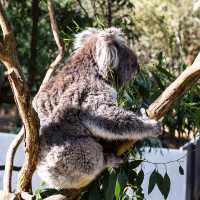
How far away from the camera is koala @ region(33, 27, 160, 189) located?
2.92m

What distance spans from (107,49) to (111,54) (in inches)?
1.3

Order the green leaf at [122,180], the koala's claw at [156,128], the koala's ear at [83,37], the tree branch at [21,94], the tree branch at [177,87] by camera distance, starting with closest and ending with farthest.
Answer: the tree branch at [21,94], the tree branch at [177,87], the green leaf at [122,180], the koala's claw at [156,128], the koala's ear at [83,37]

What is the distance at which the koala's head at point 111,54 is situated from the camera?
3197 mm

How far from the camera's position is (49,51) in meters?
6.77

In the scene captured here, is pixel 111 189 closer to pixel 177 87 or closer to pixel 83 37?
pixel 177 87

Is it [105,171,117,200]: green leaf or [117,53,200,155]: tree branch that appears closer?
[117,53,200,155]: tree branch

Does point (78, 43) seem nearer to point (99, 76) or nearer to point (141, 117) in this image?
point (99, 76)

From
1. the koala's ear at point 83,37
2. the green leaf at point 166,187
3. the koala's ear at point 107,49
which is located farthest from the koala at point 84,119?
the green leaf at point 166,187

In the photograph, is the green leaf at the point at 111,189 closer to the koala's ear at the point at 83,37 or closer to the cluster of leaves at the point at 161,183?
the cluster of leaves at the point at 161,183

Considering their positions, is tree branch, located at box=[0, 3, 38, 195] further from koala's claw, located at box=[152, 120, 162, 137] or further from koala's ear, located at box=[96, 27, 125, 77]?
koala's ear, located at box=[96, 27, 125, 77]

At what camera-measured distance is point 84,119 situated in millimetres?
3021

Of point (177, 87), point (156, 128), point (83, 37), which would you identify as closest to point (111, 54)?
point (83, 37)

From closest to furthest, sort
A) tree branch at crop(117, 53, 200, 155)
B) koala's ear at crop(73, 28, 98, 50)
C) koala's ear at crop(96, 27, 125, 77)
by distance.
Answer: tree branch at crop(117, 53, 200, 155) → koala's ear at crop(96, 27, 125, 77) → koala's ear at crop(73, 28, 98, 50)

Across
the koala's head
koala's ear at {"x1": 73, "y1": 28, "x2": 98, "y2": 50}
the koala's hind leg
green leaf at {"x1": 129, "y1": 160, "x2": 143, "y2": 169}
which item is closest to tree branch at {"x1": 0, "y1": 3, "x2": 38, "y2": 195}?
the koala's hind leg
